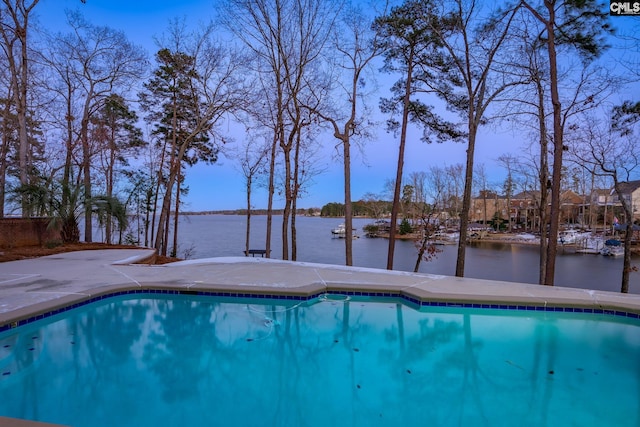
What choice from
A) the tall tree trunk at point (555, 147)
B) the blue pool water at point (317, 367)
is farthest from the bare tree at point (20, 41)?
the tall tree trunk at point (555, 147)

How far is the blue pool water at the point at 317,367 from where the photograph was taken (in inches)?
99.3

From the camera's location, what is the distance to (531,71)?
8898 millimetres

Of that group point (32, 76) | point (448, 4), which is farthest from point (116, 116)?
point (448, 4)

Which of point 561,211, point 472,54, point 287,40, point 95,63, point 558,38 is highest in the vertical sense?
point 95,63

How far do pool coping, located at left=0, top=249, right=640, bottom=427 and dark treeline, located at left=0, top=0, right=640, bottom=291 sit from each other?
2.78 metres

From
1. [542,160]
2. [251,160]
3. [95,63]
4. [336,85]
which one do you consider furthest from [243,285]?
[251,160]

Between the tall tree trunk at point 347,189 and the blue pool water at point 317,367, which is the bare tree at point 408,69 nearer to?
the tall tree trunk at point 347,189

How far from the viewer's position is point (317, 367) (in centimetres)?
331

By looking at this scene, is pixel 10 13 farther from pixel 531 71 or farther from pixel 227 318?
pixel 531 71

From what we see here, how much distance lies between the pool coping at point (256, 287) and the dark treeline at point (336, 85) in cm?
278

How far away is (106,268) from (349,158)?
244 inches

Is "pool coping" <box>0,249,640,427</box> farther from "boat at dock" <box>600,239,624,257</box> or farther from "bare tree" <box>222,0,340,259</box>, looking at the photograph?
"boat at dock" <box>600,239,624,257</box>

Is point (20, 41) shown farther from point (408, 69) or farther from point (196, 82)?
point (408, 69)

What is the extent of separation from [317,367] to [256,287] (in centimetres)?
201
